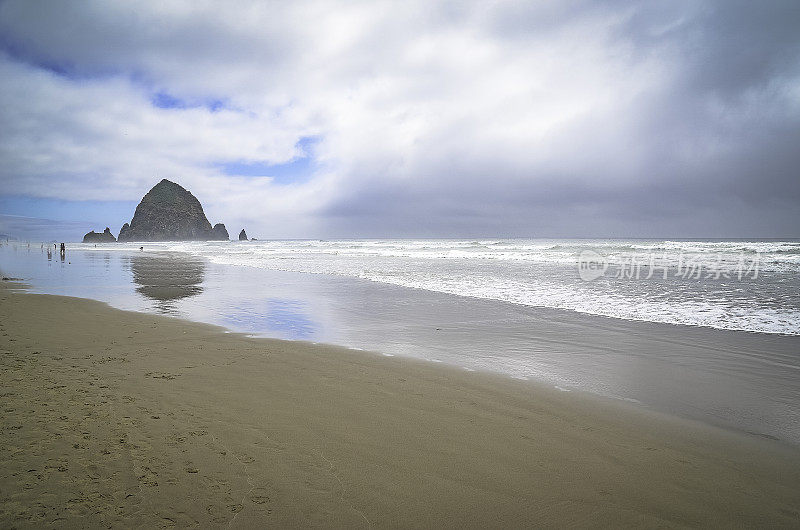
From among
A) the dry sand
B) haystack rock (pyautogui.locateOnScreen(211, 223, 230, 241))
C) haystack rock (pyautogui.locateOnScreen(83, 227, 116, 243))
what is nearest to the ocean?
the dry sand

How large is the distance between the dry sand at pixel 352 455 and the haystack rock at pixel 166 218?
16681 cm

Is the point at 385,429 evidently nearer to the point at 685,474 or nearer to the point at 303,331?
the point at 685,474

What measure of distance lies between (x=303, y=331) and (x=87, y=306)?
6.82 m

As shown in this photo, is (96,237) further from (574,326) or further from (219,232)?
(574,326)

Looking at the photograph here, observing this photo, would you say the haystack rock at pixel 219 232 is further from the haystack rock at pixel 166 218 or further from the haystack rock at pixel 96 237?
the haystack rock at pixel 96 237

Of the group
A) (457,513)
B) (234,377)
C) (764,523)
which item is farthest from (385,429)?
(764,523)

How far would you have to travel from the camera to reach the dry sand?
2598 millimetres

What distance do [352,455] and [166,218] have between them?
171504mm

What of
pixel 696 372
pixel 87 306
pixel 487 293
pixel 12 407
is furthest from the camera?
pixel 487 293

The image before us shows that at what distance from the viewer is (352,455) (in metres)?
3.28

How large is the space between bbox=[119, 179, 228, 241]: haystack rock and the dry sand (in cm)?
16681

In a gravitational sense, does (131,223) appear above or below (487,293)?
above

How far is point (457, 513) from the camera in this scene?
104 inches

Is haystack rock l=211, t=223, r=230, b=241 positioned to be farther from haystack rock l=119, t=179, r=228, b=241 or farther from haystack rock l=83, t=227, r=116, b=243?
haystack rock l=83, t=227, r=116, b=243
